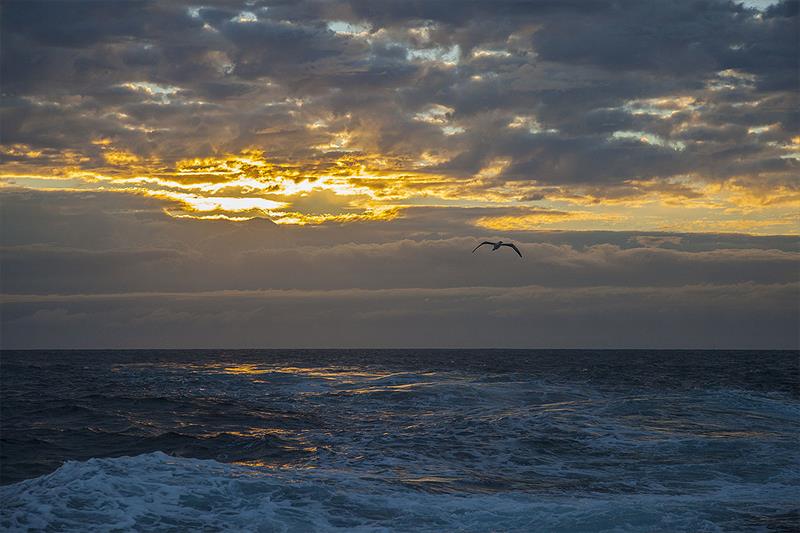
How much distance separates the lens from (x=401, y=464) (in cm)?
2058

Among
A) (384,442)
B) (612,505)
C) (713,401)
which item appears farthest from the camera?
(713,401)

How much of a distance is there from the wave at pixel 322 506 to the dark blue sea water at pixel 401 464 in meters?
0.05

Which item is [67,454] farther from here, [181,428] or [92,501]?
[92,501]

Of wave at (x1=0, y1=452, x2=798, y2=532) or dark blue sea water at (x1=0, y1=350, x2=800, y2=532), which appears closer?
wave at (x1=0, y1=452, x2=798, y2=532)

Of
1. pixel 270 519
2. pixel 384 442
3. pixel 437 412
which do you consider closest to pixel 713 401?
pixel 437 412

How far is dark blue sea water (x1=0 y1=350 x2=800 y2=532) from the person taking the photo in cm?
1479

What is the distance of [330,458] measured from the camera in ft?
70.3

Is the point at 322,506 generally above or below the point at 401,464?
above

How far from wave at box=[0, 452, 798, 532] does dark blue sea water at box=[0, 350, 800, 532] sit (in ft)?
0.18

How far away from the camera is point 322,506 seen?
51.2 ft

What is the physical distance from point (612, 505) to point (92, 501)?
417 inches

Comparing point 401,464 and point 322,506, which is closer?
point 322,506

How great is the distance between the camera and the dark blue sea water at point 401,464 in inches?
582

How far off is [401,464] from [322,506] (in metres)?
5.27
